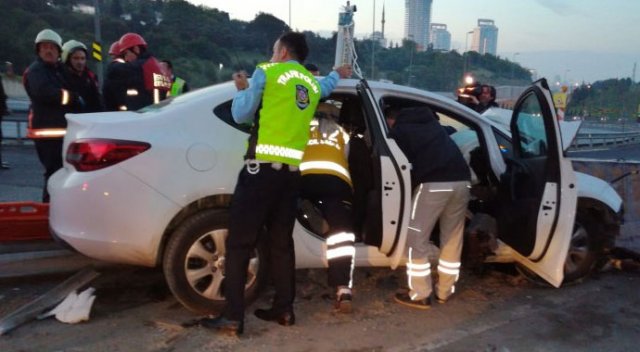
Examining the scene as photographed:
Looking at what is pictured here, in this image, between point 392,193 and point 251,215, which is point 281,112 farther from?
point 392,193

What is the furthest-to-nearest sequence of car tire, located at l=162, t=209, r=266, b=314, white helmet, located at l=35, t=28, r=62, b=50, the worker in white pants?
1. white helmet, located at l=35, t=28, r=62, b=50
2. the worker in white pants
3. car tire, located at l=162, t=209, r=266, b=314

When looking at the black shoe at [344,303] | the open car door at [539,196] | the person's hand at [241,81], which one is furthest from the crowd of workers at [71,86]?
the open car door at [539,196]

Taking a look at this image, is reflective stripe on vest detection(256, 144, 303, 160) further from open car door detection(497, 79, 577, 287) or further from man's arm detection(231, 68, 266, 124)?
open car door detection(497, 79, 577, 287)

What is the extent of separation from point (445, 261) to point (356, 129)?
117cm

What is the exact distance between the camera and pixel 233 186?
3.64 meters

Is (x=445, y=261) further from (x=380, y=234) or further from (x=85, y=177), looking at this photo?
(x=85, y=177)

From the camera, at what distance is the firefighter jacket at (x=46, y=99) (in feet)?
16.8

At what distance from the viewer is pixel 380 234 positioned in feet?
12.8

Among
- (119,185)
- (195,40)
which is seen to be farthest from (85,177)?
(195,40)

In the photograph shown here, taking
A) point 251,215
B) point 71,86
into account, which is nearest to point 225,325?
point 251,215

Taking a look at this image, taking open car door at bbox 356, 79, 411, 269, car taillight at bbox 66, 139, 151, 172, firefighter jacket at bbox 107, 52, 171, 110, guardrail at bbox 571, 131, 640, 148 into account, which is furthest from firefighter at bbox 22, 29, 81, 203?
A: guardrail at bbox 571, 131, 640, 148

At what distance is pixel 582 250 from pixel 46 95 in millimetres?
4831

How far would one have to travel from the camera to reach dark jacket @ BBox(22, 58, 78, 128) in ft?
16.8

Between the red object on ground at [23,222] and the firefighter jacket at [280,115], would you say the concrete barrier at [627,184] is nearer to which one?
the firefighter jacket at [280,115]
